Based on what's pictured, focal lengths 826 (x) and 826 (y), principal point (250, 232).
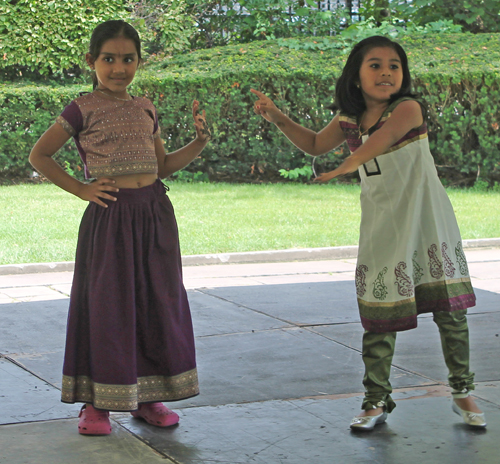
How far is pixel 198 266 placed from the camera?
823cm

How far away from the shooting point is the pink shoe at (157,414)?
140 inches

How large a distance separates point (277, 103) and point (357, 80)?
34.6 ft

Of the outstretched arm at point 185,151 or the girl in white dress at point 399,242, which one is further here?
the outstretched arm at point 185,151

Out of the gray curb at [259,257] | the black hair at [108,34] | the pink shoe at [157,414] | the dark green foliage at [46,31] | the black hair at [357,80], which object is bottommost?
the gray curb at [259,257]

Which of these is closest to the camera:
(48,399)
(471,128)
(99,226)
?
(99,226)

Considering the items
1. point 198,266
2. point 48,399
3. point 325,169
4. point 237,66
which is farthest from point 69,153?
point 48,399

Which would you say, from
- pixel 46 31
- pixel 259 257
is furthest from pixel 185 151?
pixel 46 31

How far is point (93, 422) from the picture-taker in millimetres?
3482

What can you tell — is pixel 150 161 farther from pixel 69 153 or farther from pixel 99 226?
pixel 69 153

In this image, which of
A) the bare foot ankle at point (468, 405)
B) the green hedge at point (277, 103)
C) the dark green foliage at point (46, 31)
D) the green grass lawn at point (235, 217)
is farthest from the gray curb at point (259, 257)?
the dark green foliage at point (46, 31)

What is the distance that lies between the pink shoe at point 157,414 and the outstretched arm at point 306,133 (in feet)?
4.35

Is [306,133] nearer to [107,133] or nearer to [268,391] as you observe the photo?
[107,133]

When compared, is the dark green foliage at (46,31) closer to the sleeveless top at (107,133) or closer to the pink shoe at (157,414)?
the sleeveless top at (107,133)

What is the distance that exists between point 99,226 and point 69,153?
11.1m
